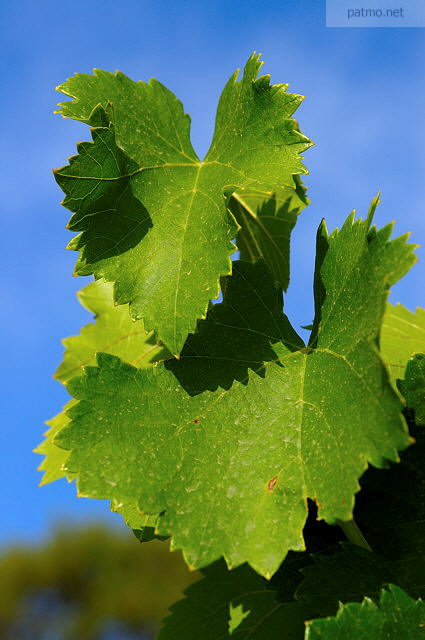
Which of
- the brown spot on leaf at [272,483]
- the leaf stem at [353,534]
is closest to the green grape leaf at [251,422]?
the brown spot on leaf at [272,483]

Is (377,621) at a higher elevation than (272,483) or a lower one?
lower

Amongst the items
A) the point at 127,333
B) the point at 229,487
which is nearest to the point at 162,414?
the point at 229,487

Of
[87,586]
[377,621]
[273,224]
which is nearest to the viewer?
[377,621]

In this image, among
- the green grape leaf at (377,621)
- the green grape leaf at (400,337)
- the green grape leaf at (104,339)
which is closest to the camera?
the green grape leaf at (377,621)

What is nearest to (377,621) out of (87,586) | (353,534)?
(353,534)

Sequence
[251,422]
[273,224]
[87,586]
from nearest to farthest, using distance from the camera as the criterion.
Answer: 1. [251,422]
2. [273,224]
3. [87,586]

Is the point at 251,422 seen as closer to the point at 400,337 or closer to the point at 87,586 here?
the point at 400,337

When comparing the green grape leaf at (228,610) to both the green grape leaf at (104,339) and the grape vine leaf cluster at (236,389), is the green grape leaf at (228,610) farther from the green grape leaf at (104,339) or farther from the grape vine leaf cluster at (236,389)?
the green grape leaf at (104,339)
